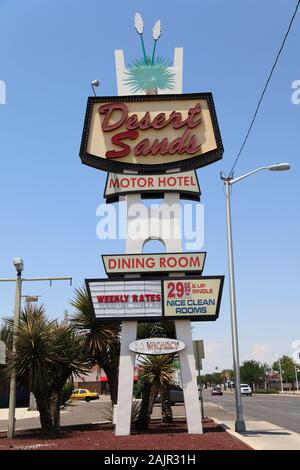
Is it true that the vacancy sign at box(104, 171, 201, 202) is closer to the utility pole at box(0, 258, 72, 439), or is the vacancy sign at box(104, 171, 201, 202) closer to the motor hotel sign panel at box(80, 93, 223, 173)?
the motor hotel sign panel at box(80, 93, 223, 173)

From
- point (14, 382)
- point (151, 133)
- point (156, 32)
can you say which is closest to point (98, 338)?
point (14, 382)

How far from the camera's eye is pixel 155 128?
57.6 ft

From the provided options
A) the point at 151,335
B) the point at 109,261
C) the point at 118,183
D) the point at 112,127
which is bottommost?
the point at 151,335

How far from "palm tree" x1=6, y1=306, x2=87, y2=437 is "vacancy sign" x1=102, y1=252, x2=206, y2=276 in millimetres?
2913

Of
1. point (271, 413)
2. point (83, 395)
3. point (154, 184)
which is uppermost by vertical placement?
point (154, 184)

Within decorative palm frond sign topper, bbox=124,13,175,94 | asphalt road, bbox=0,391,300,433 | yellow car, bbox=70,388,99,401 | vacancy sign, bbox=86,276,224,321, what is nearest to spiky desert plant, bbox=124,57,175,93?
decorative palm frond sign topper, bbox=124,13,175,94

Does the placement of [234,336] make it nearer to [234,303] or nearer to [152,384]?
[234,303]

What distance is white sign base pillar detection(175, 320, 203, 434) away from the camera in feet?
51.7

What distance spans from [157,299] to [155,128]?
5683 mm

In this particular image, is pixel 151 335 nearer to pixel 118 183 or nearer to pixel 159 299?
pixel 159 299

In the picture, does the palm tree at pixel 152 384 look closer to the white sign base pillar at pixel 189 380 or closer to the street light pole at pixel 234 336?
the white sign base pillar at pixel 189 380

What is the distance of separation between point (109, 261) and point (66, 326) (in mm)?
3322

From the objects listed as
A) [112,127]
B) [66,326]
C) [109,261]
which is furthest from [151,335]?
[112,127]
